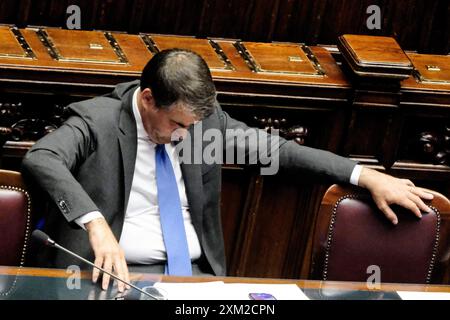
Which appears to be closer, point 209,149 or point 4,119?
point 209,149

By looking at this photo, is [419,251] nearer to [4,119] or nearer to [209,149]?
[209,149]

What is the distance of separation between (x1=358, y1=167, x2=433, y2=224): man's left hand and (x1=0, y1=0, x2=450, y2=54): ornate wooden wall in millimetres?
1463

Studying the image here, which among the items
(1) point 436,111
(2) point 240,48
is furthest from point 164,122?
(1) point 436,111

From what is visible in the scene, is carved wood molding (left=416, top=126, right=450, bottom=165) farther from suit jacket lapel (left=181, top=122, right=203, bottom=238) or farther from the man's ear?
the man's ear

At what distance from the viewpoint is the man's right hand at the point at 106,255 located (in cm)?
264

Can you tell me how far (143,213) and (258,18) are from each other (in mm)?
1501

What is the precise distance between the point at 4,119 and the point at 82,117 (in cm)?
69

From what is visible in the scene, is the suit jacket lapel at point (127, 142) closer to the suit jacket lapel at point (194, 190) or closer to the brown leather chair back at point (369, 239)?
the suit jacket lapel at point (194, 190)

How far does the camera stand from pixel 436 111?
4.09 m

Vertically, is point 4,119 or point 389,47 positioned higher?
point 389,47
